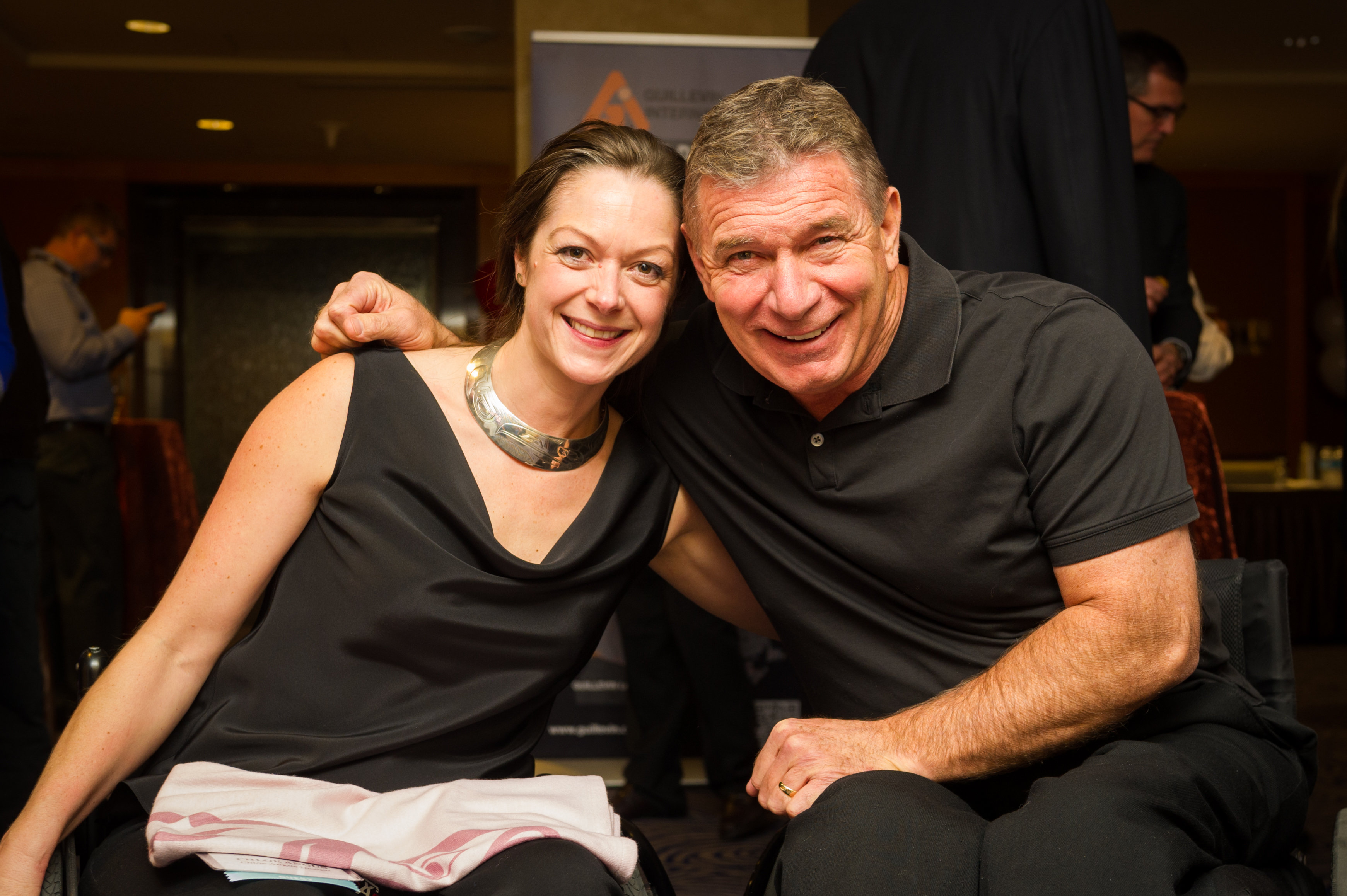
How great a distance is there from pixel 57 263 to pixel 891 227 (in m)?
4.05

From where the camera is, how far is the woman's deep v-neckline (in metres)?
1.29

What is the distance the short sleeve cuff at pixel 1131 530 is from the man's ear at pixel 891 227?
1.24ft

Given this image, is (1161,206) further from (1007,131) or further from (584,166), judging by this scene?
(584,166)

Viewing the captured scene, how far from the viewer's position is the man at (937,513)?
1.16 metres

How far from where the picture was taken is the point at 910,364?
127cm

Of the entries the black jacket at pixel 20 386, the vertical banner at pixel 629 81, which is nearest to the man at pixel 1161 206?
the vertical banner at pixel 629 81

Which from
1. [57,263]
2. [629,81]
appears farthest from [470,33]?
[629,81]

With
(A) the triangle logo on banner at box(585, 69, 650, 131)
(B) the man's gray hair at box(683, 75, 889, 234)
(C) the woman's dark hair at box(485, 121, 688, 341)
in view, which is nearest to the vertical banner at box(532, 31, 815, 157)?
(A) the triangle logo on banner at box(585, 69, 650, 131)

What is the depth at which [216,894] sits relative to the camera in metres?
1.02

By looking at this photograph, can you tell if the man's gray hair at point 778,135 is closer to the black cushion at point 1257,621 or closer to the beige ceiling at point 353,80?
the black cushion at point 1257,621

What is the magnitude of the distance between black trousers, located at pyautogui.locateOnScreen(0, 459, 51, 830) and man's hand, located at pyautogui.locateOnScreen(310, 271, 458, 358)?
5.43 feet

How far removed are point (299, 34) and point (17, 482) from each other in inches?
170

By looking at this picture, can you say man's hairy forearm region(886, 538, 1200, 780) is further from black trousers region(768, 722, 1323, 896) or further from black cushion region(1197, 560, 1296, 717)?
black cushion region(1197, 560, 1296, 717)

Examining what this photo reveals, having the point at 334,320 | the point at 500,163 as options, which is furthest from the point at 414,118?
the point at 334,320
